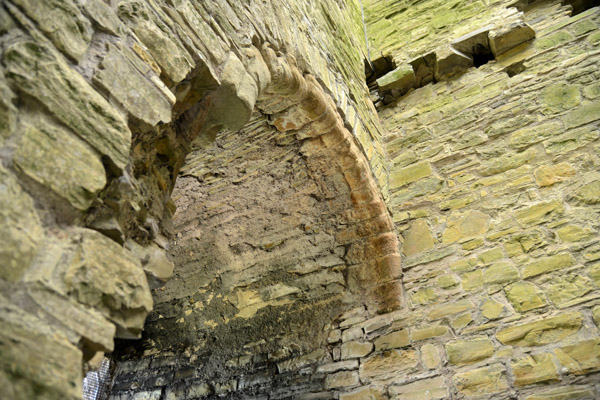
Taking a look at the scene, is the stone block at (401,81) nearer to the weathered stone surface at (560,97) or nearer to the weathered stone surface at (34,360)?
the weathered stone surface at (560,97)

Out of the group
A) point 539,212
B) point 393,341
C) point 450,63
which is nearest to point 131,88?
point 393,341

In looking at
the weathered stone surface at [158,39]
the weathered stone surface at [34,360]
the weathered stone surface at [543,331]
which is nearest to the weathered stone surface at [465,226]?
the weathered stone surface at [543,331]

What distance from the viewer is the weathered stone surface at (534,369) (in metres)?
2.07

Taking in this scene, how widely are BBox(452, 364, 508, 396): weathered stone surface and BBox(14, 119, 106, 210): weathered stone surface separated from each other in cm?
195

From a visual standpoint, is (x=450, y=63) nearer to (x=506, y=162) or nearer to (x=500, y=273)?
(x=506, y=162)

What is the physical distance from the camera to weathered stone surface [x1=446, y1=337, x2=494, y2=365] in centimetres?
226

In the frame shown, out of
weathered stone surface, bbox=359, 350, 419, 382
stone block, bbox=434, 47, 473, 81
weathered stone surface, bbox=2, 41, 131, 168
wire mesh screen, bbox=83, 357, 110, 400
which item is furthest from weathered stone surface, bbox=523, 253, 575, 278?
wire mesh screen, bbox=83, 357, 110, 400

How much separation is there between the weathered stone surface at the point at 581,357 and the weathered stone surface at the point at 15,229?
216cm

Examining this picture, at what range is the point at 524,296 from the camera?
7.55 ft

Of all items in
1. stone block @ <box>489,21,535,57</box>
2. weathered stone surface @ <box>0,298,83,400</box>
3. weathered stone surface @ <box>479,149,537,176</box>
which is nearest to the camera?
weathered stone surface @ <box>0,298,83,400</box>

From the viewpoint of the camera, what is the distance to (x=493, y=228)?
257 centimetres

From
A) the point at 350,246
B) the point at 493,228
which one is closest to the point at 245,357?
the point at 350,246

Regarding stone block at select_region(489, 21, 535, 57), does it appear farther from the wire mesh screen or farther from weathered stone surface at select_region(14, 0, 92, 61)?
the wire mesh screen

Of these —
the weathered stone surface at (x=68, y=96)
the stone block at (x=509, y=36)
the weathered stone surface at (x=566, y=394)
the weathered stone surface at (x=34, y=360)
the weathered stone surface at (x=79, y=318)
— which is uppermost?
the stone block at (x=509, y=36)
